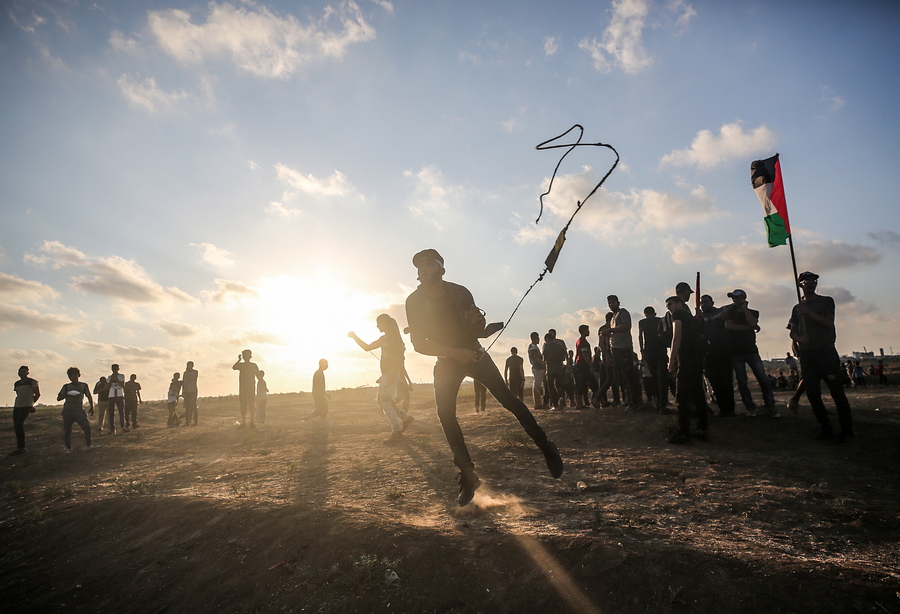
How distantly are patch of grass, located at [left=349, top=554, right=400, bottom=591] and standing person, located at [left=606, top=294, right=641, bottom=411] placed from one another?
25.6ft

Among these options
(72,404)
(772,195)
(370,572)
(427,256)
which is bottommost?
(370,572)

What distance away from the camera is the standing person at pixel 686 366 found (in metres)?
7.33

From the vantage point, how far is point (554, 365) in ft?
41.0

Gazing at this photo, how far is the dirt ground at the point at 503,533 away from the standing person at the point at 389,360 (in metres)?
1.84

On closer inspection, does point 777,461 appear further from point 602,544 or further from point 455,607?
point 455,607

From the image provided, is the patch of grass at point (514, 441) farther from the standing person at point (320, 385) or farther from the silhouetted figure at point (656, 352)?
the standing person at point (320, 385)

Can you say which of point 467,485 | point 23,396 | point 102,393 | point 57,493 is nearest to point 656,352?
point 467,485

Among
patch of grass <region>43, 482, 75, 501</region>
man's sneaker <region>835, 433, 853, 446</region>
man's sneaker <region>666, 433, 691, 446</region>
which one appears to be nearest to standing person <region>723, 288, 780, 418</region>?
man's sneaker <region>835, 433, 853, 446</region>

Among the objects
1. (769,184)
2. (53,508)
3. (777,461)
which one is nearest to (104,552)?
(53,508)

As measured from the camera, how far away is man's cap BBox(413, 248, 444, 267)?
15.0 ft

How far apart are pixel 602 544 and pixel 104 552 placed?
199 inches

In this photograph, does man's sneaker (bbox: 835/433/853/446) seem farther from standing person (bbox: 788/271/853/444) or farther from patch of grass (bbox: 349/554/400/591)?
patch of grass (bbox: 349/554/400/591)

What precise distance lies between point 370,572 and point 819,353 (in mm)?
7442

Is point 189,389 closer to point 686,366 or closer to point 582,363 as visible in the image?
point 582,363
